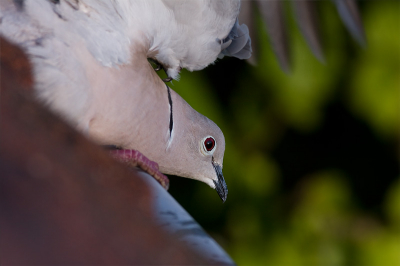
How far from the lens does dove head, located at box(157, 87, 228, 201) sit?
81 centimetres

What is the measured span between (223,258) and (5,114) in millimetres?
180

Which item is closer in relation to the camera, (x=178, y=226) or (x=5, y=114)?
(x=5, y=114)

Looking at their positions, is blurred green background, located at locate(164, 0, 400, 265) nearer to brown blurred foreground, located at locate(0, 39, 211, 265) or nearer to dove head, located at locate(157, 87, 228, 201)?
dove head, located at locate(157, 87, 228, 201)

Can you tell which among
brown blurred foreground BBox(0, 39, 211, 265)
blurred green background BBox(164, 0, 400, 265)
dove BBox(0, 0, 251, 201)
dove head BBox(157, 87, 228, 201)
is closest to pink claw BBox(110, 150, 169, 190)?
dove BBox(0, 0, 251, 201)

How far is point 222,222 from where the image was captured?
5.10 ft

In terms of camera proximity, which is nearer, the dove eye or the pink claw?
the pink claw

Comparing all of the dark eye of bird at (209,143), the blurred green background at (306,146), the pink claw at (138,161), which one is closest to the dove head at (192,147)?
the dark eye of bird at (209,143)

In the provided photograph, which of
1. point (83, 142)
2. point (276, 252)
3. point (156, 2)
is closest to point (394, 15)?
point (276, 252)

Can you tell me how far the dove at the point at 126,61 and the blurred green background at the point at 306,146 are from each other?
528 mm

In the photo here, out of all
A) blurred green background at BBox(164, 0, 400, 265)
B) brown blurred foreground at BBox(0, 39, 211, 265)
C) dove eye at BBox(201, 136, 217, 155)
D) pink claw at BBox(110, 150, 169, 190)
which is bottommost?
blurred green background at BBox(164, 0, 400, 265)

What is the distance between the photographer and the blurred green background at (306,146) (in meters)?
1.45

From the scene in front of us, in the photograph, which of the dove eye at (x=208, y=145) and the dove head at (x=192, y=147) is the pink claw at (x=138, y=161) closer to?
the dove head at (x=192, y=147)

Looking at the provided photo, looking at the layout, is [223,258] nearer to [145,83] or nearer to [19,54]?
[19,54]

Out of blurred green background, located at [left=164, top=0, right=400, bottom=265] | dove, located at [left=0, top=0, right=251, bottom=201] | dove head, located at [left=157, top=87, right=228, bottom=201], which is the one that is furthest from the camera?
blurred green background, located at [left=164, top=0, right=400, bottom=265]
